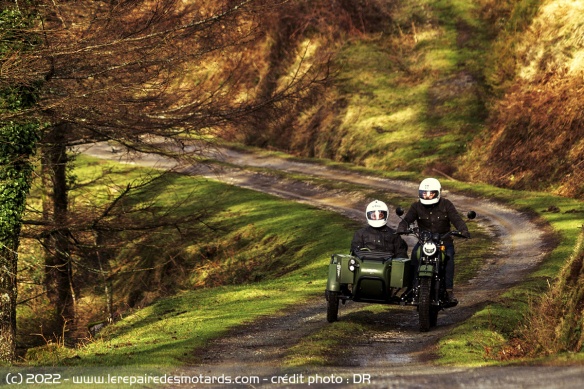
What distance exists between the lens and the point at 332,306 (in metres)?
17.0

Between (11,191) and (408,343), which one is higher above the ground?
(11,191)

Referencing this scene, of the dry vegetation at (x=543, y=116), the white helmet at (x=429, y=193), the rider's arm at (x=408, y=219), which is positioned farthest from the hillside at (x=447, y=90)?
the white helmet at (x=429, y=193)

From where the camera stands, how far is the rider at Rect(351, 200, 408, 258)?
54.7 feet

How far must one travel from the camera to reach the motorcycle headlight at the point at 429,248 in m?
16.2

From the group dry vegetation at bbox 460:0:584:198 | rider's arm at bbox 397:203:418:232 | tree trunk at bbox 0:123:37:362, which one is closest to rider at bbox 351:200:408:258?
rider's arm at bbox 397:203:418:232

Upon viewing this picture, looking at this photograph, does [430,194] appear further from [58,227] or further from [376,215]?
[58,227]

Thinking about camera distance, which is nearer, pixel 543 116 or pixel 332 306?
pixel 332 306

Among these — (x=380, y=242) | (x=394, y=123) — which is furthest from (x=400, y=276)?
(x=394, y=123)

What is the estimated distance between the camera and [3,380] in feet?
40.9

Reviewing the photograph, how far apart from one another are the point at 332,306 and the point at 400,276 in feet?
5.31

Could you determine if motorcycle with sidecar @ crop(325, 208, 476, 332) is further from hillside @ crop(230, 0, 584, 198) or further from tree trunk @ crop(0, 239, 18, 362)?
hillside @ crop(230, 0, 584, 198)

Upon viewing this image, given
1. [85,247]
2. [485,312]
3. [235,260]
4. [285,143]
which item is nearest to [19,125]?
[85,247]

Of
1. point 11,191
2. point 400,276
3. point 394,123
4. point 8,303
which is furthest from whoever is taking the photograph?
point 394,123

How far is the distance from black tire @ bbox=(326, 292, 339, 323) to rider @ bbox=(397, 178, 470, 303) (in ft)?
5.06
